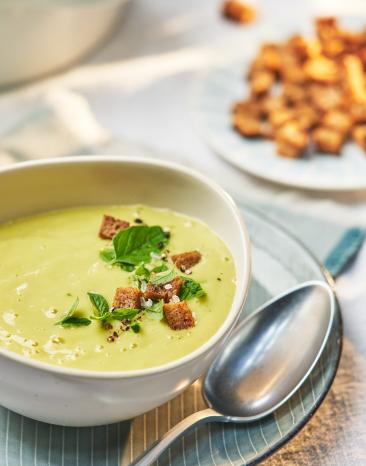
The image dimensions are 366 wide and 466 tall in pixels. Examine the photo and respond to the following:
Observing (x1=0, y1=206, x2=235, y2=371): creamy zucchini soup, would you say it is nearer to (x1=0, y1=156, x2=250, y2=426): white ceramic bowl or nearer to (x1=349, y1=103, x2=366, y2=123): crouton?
(x1=0, y1=156, x2=250, y2=426): white ceramic bowl

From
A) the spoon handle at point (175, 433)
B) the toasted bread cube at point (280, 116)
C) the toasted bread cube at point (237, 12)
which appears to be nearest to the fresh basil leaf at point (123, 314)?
the spoon handle at point (175, 433)

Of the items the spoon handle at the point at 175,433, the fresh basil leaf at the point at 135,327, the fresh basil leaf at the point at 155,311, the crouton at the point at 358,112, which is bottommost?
the crouton at the point at 358,112

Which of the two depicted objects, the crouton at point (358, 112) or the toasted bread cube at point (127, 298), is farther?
the crouton at point (358, 112)

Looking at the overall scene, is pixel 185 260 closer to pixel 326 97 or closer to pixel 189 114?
pixel 189 114

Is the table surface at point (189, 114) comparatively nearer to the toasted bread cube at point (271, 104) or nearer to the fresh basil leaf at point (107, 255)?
the toasted bread cube at point (271, 104)

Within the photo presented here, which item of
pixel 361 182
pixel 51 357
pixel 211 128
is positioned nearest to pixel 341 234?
pixel 361 182

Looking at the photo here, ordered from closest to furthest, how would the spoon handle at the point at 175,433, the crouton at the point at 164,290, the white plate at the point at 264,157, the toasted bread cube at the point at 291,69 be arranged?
the spoon handle at the point at 175,433 < the crouton at the point at 164,290 < the white plate at the point at 264,157 < the toasted bread cube at the point at 291,69

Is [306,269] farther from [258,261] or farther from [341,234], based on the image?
[341,234]
